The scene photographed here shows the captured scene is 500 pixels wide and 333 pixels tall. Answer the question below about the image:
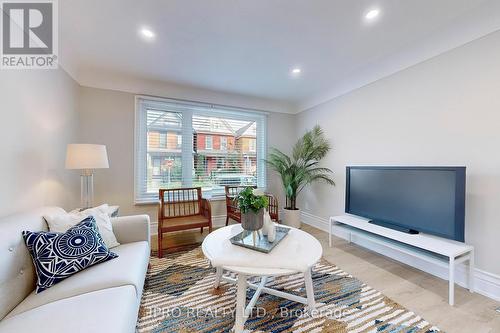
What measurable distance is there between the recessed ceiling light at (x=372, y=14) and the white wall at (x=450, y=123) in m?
0.92

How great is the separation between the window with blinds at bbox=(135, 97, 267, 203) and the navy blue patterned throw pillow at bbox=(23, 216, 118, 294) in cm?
180

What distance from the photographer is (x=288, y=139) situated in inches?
167

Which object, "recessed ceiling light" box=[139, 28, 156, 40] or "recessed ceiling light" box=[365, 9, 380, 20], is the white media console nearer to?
"recessed ceiling light" box=[365, 9, 380, 20]

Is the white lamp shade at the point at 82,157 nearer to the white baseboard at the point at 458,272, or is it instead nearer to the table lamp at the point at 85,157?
the table lamp at the point at 85,157

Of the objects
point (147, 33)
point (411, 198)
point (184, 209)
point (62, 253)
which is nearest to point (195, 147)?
point (184, 209)

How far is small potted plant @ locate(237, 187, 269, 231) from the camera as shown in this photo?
1.57 metres

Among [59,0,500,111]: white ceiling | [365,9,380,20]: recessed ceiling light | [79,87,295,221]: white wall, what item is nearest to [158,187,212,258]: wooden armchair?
[79,87,295,221]: white wall

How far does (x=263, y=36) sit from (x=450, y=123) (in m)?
2.05

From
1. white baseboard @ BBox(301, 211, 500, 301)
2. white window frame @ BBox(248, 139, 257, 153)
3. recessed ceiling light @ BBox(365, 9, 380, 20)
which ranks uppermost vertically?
recessed ceiling light @ BBox(365, 9, 380, 20)

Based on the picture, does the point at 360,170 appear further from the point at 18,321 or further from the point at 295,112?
the point at 18,321

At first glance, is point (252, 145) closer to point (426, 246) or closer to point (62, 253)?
point (426, 246)

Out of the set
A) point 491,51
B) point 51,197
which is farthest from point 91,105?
point 491,51

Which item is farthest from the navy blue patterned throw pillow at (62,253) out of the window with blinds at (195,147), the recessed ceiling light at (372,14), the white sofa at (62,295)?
the recessed ceiling light at (372,14)

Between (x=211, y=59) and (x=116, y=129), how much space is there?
1.78 metres
